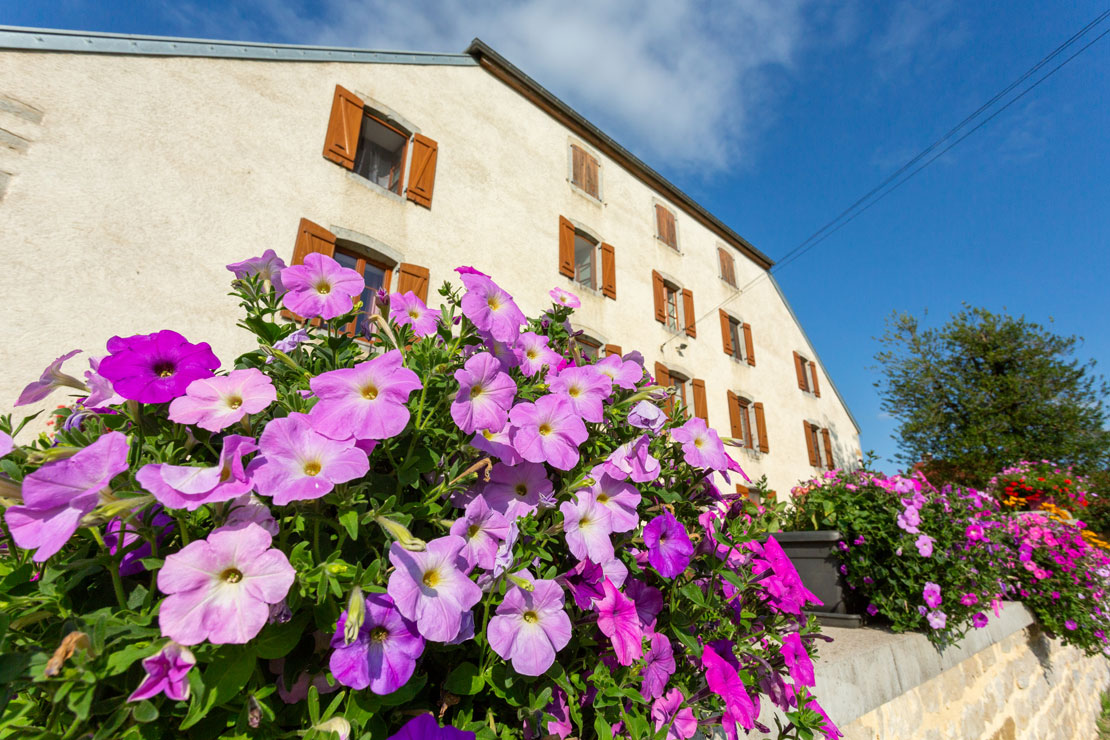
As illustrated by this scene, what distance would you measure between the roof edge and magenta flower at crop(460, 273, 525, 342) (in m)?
11.2

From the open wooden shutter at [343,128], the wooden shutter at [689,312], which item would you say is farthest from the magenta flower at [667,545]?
the wooden shutter at [689,312]

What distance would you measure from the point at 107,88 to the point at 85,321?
276 cm

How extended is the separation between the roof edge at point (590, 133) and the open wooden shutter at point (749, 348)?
3121 mm

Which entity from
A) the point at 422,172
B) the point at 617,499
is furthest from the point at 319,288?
the point at 422,172

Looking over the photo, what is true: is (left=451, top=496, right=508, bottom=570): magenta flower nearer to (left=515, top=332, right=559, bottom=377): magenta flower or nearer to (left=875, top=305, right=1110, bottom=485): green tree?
(left=515, top=332, right=559, bottom=377): magenta flower

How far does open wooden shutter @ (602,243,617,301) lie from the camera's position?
36.8ft

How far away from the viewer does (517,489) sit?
3.10 ft

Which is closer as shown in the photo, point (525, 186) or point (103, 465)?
point (103, 465)

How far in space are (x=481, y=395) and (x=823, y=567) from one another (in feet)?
11.1

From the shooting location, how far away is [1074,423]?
13.7 metres

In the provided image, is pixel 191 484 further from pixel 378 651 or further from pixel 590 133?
pixel 590 133

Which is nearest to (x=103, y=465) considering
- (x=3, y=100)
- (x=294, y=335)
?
(x=294, y=335)

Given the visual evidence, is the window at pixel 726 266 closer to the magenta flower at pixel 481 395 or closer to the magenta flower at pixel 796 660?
the magenta flower at pixel 796 660

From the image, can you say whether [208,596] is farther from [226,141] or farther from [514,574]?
[226,141]
